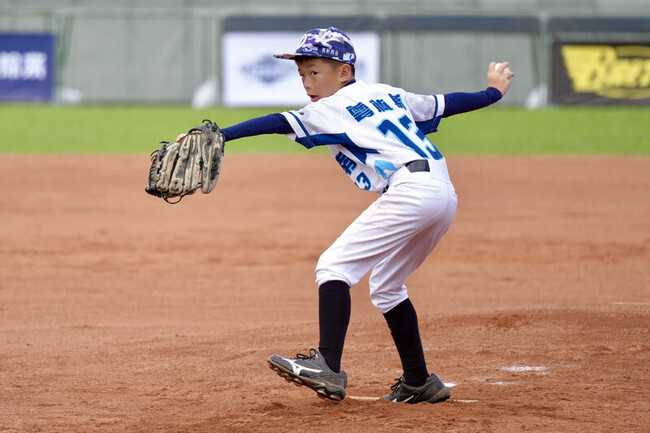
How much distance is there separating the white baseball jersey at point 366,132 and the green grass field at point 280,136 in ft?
45.1

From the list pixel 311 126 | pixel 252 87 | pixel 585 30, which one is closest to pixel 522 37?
pixel 585 30

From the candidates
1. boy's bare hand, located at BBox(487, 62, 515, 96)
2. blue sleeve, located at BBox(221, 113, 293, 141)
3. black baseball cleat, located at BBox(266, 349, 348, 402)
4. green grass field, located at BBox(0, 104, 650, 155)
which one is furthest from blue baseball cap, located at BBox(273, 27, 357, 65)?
green grass field, located at BBox(0, 104, 650, 155)

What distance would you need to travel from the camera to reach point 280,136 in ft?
73.2

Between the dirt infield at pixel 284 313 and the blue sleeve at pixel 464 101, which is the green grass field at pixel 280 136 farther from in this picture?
the blue sleeve at pixel 464 101

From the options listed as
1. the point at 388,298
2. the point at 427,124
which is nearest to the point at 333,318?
the point at 388,298

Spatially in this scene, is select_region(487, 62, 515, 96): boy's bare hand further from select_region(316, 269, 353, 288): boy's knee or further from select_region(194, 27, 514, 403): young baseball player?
select_region(316, 269, 353, 288): boy's knee

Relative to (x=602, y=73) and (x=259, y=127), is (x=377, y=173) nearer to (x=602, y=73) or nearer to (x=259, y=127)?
(x=259, y=127)

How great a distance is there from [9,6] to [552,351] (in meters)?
30.9

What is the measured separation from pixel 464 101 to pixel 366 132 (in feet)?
2.00

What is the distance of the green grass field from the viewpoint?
18.1 meters

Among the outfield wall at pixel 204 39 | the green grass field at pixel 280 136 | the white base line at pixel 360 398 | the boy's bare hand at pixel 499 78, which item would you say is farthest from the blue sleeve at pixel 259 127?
the outfield wall at pixel 204 39

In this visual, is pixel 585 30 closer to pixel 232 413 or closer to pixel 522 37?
pixel 522 37

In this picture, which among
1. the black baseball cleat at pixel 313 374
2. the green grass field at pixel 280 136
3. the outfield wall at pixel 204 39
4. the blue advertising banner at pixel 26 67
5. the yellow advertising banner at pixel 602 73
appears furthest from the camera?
the outfield wall at pixel 204 39

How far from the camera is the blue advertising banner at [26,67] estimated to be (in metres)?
25.8
